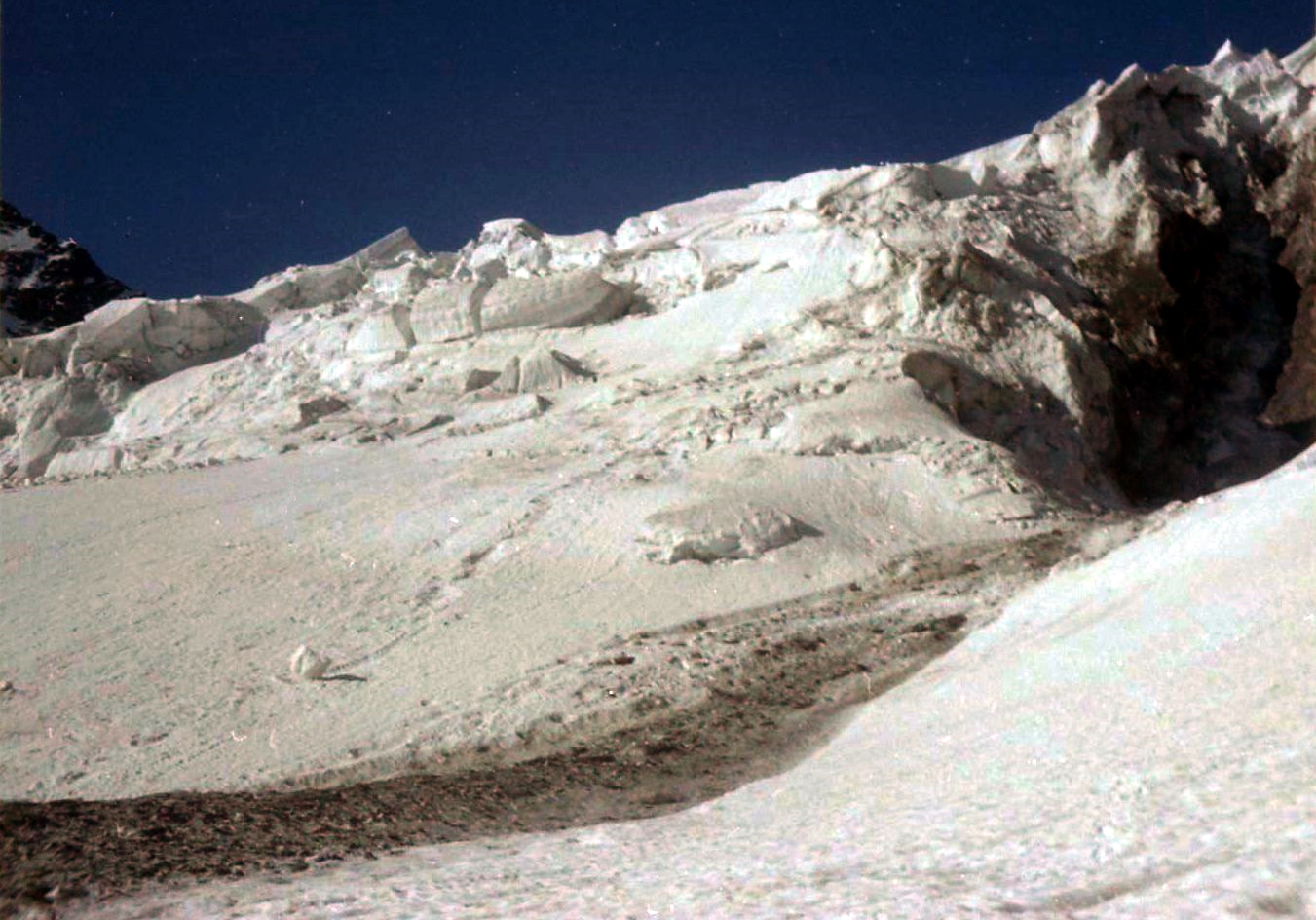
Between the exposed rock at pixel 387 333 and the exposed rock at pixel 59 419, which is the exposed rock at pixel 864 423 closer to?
the exposed rock at pixel 387 333

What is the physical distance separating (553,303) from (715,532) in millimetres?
6861

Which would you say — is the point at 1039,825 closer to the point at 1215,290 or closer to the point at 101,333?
the point at 1215,290

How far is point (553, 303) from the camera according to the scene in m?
13.7

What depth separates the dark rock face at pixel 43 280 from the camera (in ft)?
71.6

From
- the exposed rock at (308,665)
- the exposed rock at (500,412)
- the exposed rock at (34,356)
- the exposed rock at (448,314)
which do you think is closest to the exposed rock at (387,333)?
the exposed rock at (448,314)

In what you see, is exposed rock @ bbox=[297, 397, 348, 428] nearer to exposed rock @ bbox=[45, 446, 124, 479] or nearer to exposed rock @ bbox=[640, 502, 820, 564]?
exposed rock @ bbox=[45, 446, 124, 479]

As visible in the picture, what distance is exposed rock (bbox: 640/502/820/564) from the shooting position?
739 cm

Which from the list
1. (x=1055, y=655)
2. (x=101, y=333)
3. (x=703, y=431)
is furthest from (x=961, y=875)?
(x=101, y=333)

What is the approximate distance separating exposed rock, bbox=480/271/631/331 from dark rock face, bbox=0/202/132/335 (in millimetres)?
12126

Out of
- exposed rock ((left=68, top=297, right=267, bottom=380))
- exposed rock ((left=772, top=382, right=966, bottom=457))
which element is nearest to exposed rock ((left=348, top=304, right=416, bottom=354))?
exposed rock ((left=68, top=297, right=267, bottom=380))

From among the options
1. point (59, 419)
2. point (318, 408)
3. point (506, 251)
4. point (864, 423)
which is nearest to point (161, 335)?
point (59, 419)

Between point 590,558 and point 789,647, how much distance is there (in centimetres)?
170

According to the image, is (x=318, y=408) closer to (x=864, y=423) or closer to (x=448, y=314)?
(x=448, y=314)

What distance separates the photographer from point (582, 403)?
10.9m
